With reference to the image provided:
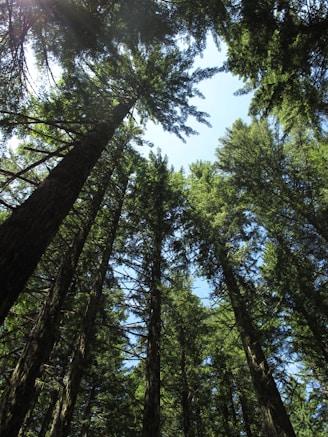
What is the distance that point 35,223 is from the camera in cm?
254

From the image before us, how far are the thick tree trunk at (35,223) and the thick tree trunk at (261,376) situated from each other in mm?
7016

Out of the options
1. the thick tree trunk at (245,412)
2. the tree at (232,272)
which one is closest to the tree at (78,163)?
the tree at (232,272)

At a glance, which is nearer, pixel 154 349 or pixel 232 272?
pixel 154 349

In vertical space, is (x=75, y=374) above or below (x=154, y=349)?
below

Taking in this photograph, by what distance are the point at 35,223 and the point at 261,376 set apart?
25.2 feet

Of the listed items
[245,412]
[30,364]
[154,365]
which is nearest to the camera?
[30,364]

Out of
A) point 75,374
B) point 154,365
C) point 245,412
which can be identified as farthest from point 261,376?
point 245,412

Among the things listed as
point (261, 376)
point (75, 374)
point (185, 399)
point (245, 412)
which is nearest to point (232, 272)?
point (261, 376)

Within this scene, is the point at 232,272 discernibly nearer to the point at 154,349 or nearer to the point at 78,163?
the point at 154,349

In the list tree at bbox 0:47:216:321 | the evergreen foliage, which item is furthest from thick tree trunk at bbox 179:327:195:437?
tree at bbox 0:47:216:321

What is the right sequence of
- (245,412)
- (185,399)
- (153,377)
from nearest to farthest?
1. (153,377)
2. (185,399)
3. (245,412)

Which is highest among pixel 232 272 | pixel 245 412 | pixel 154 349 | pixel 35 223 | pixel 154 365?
pixel 232 272

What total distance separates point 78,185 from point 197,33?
195 inches

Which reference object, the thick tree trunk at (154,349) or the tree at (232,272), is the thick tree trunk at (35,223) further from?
the tree at (232,272)
